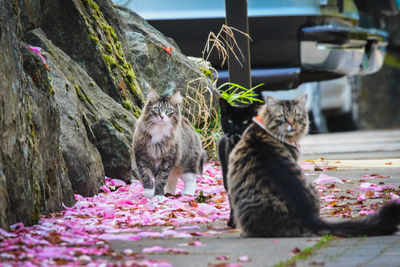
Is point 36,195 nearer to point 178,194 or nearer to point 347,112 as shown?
point 178,194

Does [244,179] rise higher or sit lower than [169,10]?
lower

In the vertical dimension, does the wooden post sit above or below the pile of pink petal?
above

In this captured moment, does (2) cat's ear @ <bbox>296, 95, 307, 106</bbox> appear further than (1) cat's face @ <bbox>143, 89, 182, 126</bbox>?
No

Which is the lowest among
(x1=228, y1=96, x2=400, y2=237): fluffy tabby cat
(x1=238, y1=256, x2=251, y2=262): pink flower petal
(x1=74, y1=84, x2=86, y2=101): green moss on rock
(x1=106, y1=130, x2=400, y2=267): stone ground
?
(x1=106, y1=130, x2=400, y2=267): stone ground

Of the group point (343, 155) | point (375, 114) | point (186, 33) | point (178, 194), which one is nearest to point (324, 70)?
point (343, 155)

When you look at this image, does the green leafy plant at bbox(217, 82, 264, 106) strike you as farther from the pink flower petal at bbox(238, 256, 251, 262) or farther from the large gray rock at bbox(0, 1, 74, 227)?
the pink flower petal at bbox(238, 256, 251, 262)

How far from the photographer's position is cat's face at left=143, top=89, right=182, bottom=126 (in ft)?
17.7

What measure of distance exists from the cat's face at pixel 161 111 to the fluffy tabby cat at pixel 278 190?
165cm

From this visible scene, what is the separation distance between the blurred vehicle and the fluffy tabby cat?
4434 mm

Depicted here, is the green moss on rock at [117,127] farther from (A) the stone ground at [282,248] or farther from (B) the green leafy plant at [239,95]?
(A) the stone ground at [282,248]

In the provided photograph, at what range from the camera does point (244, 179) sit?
3666 mm

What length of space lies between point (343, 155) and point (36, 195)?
541 centimetres

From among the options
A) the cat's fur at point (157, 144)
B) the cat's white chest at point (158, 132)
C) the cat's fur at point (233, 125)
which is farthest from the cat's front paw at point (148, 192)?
the cat's fur at point (233, 125)

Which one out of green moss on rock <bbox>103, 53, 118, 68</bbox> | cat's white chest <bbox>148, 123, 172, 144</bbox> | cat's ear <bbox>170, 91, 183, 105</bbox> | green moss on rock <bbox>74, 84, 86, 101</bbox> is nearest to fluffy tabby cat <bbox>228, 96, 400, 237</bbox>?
cat's white chest <bbox>148, 123, 172, 144</bbox>
